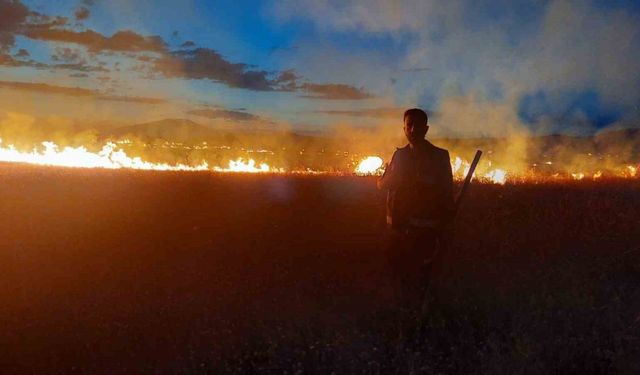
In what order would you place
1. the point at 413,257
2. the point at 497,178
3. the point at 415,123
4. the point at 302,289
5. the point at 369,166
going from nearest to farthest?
the point at 415,123, the point at 413,257, the point at 302,289, the point at 497,178, the point at 369,166

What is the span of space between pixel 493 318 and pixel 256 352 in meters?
2.30

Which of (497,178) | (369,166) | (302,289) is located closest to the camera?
(302,289)

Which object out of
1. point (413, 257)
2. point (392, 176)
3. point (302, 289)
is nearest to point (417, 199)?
point (392, 176)

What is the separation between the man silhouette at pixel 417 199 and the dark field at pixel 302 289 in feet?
1.78

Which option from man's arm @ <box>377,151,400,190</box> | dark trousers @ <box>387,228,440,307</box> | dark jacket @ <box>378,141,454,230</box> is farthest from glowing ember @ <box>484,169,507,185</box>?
man's arm @ <box>377,151,400,190</box>

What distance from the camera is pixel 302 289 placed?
6.91 m

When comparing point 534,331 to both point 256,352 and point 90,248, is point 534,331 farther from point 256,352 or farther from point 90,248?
point 90,248

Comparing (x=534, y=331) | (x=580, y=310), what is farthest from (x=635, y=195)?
(x=534, y=331)

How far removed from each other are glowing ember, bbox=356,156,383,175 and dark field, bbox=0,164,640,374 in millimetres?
5208

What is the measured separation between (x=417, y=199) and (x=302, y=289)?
2038mm

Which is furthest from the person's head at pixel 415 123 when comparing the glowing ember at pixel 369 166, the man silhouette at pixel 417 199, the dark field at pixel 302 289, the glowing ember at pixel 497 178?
the glowing ember at pixel 369 166

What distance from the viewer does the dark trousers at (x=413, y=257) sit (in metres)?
5.65

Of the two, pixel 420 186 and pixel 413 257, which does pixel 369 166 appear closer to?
pixel 413 257

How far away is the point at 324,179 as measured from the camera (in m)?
16.5
